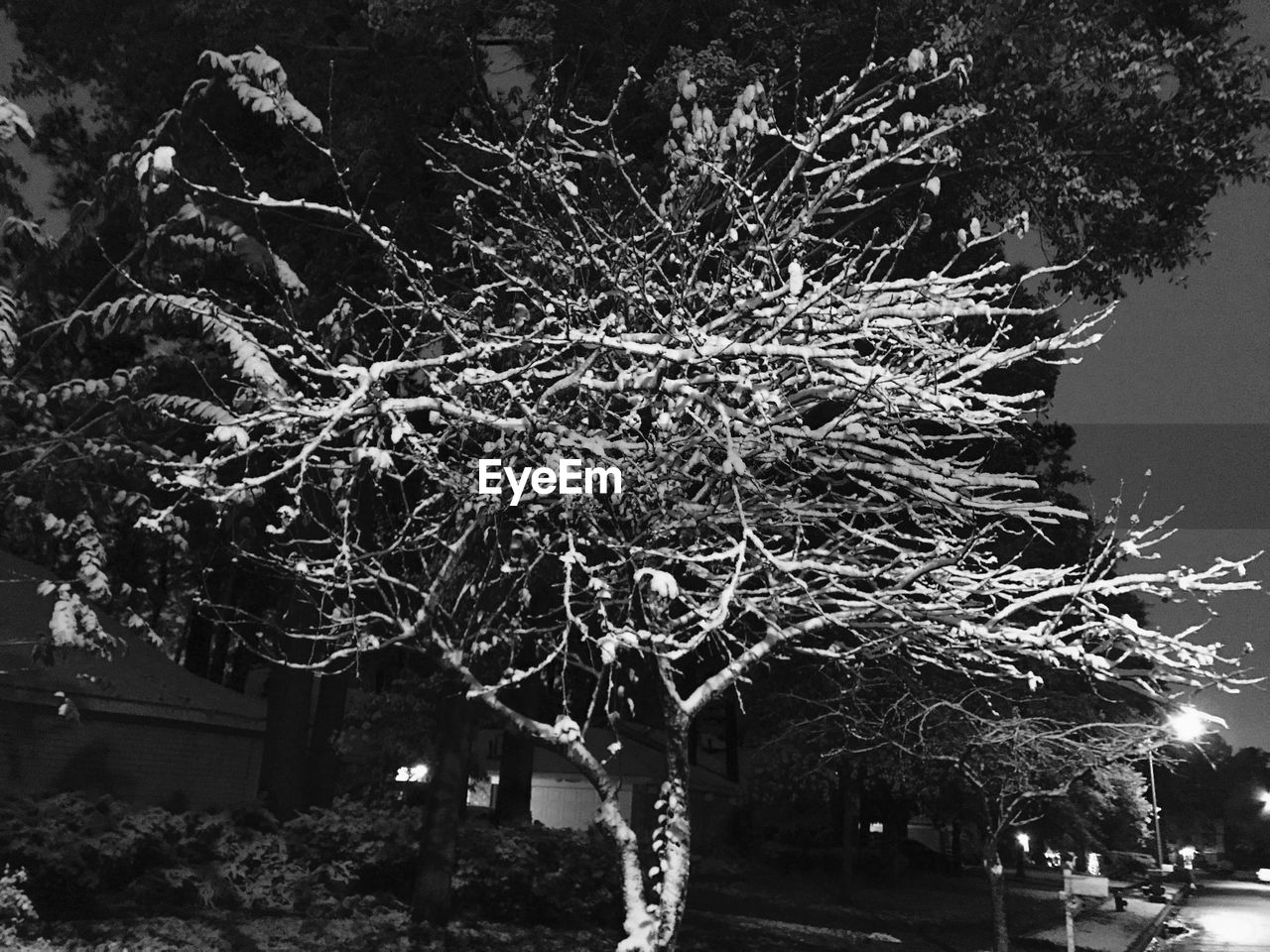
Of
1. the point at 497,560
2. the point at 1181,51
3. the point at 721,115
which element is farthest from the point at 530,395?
the point at 1181,51

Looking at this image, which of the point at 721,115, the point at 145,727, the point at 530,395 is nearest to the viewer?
the point at 530,395

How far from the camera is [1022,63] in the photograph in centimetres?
1185

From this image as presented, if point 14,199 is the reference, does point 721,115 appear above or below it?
above

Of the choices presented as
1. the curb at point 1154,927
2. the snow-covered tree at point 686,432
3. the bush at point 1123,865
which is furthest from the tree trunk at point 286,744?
the bush at point 1123,865

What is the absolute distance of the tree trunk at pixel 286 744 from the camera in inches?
645

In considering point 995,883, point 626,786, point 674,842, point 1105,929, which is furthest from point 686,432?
point 1105,929

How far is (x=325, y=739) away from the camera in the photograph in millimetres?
19000

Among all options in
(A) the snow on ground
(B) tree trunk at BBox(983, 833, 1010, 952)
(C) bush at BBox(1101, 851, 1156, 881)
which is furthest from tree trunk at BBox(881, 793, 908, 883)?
(C) bush at BBox(1101, 851, 1156, 881)

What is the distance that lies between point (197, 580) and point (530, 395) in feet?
53.8

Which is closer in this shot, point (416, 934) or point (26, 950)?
point (26, 950)

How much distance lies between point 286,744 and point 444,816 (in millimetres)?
3823

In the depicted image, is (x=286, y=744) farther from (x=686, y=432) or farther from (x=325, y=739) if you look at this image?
(x=686, y=432)

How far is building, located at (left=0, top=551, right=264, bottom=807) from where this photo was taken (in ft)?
47.7

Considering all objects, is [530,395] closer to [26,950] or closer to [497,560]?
[497,560]
